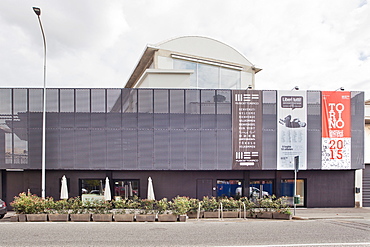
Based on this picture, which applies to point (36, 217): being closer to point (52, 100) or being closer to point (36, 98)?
point (52, 100)

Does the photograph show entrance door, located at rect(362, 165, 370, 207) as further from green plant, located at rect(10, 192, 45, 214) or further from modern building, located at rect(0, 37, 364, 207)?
green plant, located at rect(10, 192, 45, 214)

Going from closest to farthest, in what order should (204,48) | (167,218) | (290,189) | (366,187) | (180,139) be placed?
(167,218)
(180,139)
(290,189)
(366,187)
(204,48)

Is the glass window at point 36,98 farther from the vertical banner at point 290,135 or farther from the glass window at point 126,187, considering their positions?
the vertical banner at point 290,135

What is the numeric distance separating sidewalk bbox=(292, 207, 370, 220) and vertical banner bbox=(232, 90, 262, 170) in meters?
3.95

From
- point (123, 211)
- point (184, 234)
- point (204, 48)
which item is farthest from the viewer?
point (204, 48)

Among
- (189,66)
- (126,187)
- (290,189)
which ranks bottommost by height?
(290,189)

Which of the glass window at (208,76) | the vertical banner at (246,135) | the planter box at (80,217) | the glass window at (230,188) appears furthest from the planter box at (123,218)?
the glass window at (208,76)

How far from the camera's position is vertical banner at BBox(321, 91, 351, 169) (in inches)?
730

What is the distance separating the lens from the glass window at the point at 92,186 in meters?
18.8

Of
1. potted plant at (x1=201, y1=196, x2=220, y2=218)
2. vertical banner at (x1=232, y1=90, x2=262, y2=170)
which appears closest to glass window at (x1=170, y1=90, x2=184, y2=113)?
vertical banner at (x1=232, y1=90, x2=262, y2=170)

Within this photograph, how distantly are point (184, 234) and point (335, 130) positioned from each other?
13318mm

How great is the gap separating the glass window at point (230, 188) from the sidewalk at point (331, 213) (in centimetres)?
398

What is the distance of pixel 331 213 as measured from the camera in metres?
17.1

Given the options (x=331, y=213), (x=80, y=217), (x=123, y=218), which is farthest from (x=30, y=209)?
(x=331, y=213)
